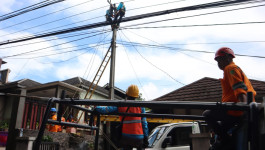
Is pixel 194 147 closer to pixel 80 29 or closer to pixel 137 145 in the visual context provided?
pixel 137 145

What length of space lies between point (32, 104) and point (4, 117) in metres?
11.2

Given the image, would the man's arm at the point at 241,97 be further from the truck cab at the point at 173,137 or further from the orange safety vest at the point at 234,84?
the truck cab at the point at 173,137

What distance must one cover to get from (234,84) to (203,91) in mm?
11264

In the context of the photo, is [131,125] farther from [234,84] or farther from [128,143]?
[234,84]

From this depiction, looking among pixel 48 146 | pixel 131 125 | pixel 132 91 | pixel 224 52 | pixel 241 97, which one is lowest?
pixel 48 146

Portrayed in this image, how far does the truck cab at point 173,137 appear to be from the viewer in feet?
21.2

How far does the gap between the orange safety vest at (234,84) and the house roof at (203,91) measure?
9573 mm

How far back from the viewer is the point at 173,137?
6844 mm

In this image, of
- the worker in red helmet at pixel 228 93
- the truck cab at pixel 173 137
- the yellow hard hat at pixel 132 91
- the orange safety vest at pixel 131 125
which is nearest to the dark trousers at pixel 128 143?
the orange safety vest at pixel 131 125

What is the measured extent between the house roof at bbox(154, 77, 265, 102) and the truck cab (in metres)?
5.08

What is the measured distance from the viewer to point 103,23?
10.4 m

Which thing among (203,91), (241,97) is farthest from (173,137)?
(203,91)

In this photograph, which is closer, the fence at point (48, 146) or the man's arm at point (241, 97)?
the man's arm at point (241, 97)

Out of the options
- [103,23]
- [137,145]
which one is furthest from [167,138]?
[103,23]
